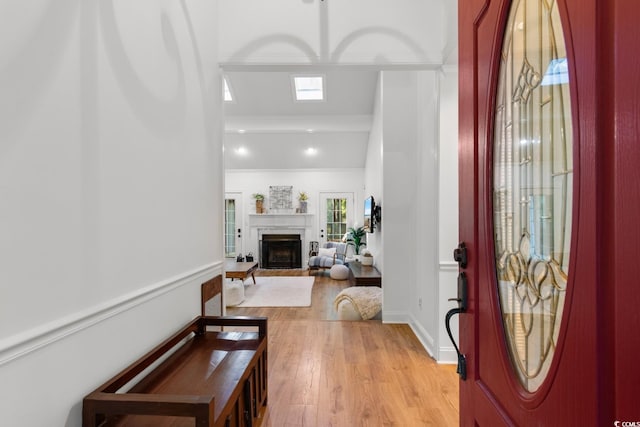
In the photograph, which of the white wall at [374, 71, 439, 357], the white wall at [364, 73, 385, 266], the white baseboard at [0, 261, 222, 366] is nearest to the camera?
the white baseboard at [0, 261, 222, 366]

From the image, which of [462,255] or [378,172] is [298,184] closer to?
[378,172]

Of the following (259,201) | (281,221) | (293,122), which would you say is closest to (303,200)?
(281,221)

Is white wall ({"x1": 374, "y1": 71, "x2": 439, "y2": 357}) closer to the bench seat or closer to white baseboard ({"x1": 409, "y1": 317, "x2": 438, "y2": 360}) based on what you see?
white baseboard ({"x1": 409, "y1": 317, "x2": 438, "y2": 360})

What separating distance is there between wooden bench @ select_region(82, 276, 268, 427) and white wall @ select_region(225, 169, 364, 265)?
6974 millimetres

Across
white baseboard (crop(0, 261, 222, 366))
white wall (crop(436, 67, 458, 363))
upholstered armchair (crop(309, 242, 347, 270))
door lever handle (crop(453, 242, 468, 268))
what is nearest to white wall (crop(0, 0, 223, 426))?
white baseboard (crop(0, 261, 222, 366))

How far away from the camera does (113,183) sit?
4.51 feet

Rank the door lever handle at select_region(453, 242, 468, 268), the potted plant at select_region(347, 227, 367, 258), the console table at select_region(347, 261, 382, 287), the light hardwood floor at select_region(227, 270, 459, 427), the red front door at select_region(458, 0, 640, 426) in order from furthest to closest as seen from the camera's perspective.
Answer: the potted plant at select_region(347, 227, 367, 258), the console table at select_region(347, 261, 382, 287), the light hardwood floor at select_region(227, 270, 459, 427), the door lever handle at select_region(453, 242, 468, 268), the red front door at select_region(458, 0, 640, 426)

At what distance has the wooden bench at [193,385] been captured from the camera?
3.78 ft

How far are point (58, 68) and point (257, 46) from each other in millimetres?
1832

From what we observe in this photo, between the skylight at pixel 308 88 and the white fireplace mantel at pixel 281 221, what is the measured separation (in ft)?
11.1

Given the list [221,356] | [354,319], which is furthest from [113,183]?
[354,319]

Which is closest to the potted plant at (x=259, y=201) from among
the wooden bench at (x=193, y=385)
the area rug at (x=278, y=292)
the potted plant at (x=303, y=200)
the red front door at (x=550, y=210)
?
the potted plant at (x=303, y=200)

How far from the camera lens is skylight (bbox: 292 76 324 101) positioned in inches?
251

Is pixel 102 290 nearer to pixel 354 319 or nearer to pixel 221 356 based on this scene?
pixel 221 356
